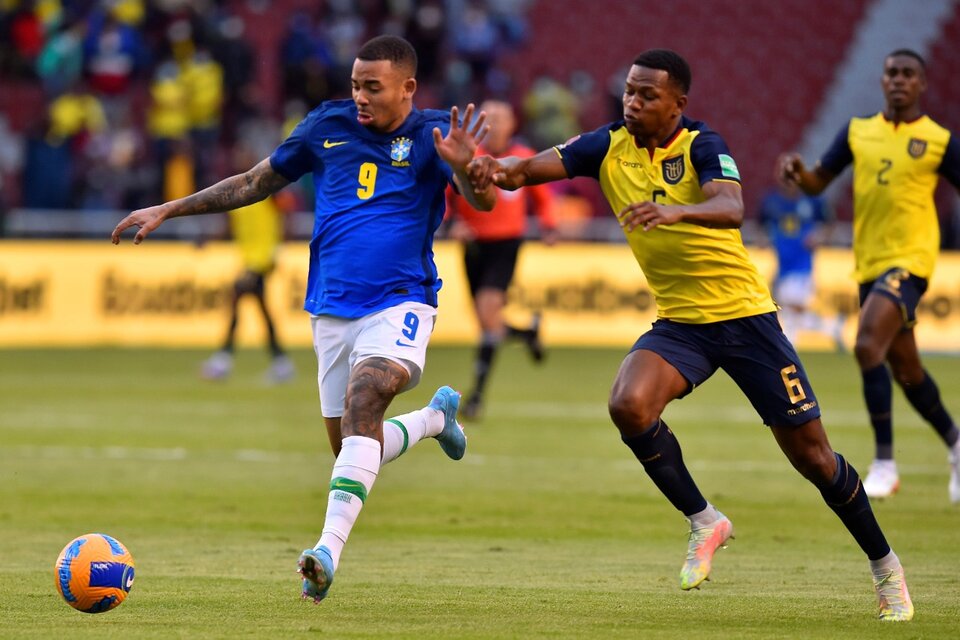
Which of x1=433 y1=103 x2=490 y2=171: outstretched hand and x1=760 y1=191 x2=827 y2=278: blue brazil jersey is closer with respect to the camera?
x1=433 y1=103 x2=490 y2=171: outstretched hand

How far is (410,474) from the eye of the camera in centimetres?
1274

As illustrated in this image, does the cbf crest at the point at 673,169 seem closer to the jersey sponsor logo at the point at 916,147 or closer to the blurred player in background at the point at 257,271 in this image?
the jersey sponsor logo at the point at 916,147

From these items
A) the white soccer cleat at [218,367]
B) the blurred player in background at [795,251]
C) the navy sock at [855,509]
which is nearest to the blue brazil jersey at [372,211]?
the navy sock at [855,509]

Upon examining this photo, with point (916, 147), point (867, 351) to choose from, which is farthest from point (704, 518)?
point (916, 147)

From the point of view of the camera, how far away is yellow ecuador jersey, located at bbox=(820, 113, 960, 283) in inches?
434

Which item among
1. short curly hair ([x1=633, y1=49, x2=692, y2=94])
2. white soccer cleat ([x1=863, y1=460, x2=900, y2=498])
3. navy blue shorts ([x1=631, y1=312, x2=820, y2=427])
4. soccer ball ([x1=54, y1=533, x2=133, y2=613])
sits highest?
short curly hair ([x1=633, y1=49, x2=692, y2=94])

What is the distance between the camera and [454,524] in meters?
10.1

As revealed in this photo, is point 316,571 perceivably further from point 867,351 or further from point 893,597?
point 867,351

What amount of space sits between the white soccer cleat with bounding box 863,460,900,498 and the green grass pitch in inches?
5.0

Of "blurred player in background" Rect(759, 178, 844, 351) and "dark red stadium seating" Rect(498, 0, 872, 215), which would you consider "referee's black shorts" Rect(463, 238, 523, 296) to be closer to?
"blurred player in background" Rect(759, 178, 844, 351)

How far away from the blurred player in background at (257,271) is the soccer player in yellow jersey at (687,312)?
12339 millimetres

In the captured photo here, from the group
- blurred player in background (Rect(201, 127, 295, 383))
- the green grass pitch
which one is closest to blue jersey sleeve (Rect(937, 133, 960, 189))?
the green grass pitch

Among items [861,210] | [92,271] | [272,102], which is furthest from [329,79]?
[861,210]

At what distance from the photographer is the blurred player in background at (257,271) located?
1981cm
